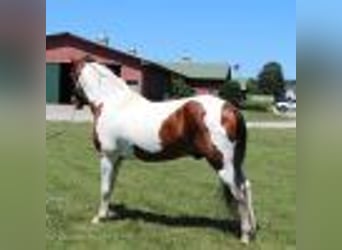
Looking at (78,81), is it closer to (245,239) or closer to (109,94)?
(109,94)

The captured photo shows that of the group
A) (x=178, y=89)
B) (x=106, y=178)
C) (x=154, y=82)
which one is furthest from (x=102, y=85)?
(x=154, y=82)

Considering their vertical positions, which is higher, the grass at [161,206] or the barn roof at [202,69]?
the barn roof at [202,69]

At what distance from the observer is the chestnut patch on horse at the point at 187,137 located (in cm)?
587

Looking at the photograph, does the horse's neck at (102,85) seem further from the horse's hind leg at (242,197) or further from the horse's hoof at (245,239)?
the horse's hoof at (245,239)

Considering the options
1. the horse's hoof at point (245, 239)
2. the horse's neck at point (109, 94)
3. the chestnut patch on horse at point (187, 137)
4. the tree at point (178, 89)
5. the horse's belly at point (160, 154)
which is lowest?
the horse's hoof at point (245, 239)

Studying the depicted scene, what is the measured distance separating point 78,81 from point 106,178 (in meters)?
0.97

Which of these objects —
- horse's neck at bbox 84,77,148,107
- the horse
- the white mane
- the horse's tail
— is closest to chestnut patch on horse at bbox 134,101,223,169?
the horse

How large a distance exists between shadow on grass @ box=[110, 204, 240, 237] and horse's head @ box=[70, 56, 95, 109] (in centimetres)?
117

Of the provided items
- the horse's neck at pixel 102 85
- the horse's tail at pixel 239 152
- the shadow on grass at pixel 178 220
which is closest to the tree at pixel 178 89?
the shadow on grass at pixel 178 220

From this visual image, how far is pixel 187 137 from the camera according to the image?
19.9 ft

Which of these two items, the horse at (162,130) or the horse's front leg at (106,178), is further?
the horse's front leg at (106,178)

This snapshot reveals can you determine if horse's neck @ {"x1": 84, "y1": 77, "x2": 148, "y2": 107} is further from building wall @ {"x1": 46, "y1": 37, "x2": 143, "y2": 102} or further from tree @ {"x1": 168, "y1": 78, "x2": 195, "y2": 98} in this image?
tree @ {"x1": 168, "y1": 78, "x2": 195, "y2": 98}

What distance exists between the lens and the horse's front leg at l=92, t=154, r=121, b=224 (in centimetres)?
667
